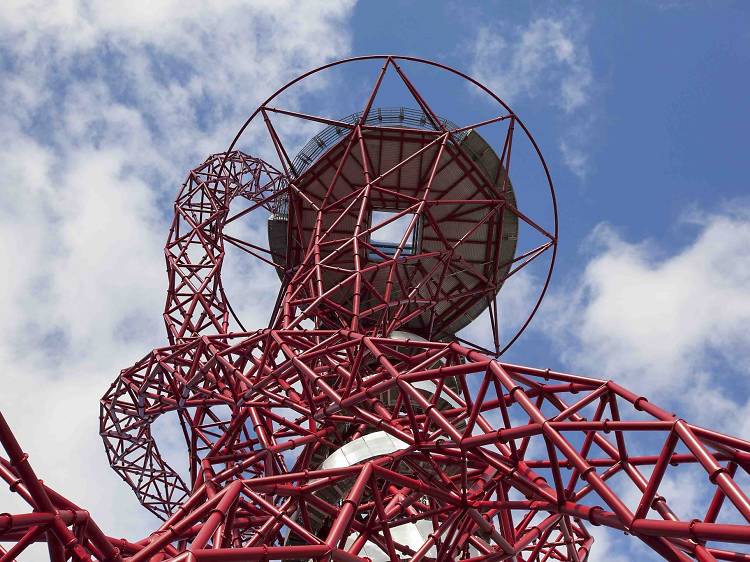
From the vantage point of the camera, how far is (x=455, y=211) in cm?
3397

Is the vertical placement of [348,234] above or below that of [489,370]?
above

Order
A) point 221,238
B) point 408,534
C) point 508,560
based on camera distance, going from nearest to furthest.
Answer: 1. point 508,560
2. point 408,534
3. point 221,238

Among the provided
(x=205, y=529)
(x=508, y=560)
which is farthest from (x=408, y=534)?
(x=205, y=529)

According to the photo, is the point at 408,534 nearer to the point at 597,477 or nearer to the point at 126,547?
the point at 126,547

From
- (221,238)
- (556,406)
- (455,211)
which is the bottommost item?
(556,406)

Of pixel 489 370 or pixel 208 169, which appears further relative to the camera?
pixel 208 169

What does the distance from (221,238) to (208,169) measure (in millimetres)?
3840

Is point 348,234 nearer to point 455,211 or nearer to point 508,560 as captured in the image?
point 455,211

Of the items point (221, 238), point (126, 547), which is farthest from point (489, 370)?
point (221, 238)

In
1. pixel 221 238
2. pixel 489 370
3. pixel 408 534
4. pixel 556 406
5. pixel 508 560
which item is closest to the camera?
pixel 489 370

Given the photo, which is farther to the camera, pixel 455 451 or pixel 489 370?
pixel 455 451

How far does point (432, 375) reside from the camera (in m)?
15.9

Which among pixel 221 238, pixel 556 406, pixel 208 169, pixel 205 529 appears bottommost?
pixel 205 529

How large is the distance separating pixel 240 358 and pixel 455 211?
14.9 metres
